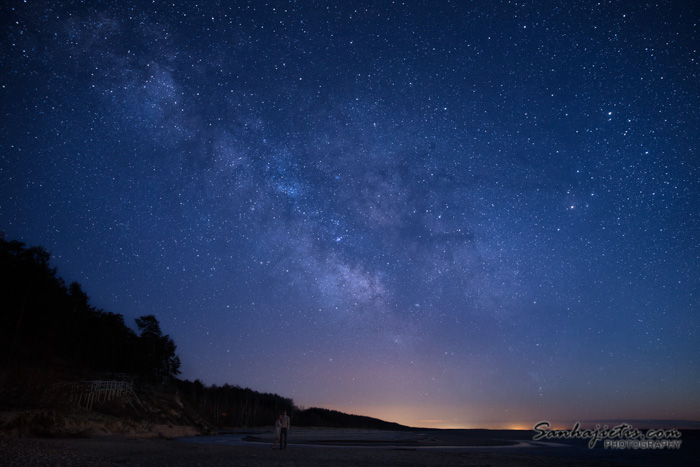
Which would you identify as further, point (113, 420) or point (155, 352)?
point (155, 352)

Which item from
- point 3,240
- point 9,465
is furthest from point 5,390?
point 3,240

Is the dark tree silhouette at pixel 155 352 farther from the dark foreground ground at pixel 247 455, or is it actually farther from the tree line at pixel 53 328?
Answer: the dark foreground ground at pixel 247 455

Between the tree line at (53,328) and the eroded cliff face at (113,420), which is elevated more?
the tree line at (53,328)

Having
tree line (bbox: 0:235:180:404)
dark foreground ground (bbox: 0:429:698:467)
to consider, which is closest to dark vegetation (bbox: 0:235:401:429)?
tree line (bbox: 0:235:180:404)

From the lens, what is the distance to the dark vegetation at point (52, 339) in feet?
105

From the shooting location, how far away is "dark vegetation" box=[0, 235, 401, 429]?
32.1m

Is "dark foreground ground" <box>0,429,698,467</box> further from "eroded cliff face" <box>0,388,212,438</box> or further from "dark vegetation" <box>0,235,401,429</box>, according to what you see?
"dark vegetation" <box>0,235,401,429</box>

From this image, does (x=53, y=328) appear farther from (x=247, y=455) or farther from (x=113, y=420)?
(x=247, y=455)

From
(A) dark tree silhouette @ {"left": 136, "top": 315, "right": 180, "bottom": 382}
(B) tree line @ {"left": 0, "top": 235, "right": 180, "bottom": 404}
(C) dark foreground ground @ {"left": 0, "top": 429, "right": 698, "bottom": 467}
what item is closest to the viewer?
(C) dark foreground ground @ {"left": 0, "top": 429, "right": 698, "bottom": 467}

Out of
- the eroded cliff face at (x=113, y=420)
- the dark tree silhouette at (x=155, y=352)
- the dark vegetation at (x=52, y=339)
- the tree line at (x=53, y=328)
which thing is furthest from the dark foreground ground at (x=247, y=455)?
the dark tree silhouette at (x=155, y=352)

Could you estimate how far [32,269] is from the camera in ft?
165

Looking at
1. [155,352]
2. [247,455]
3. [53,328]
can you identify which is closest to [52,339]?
[53,328]

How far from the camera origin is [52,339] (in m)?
57.3

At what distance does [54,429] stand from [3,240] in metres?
34.4
